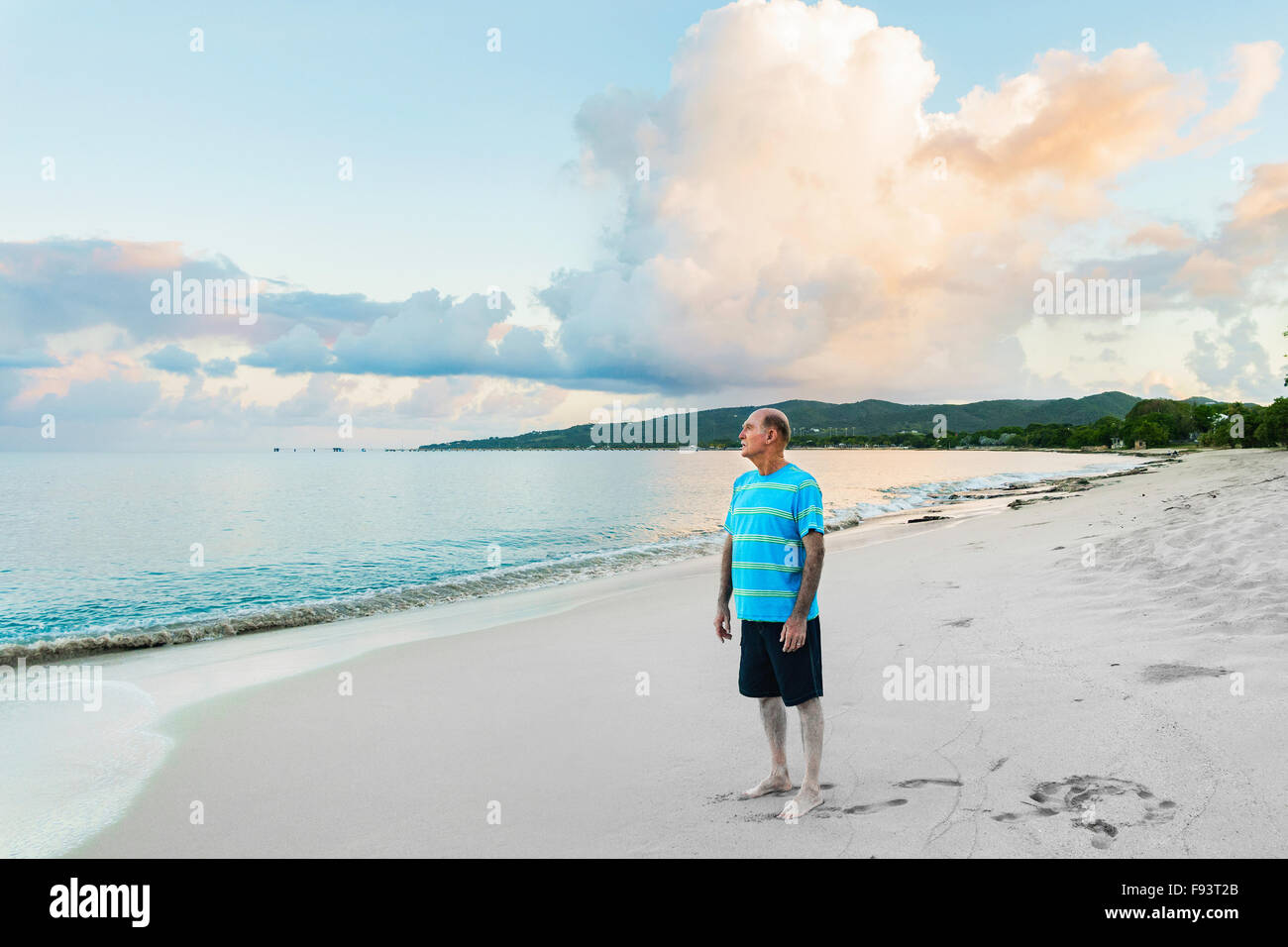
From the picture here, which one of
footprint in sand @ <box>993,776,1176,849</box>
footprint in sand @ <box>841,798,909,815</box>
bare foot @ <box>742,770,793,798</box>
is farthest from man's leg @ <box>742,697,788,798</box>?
footprint in sand @ <box>993,776,1176,849</box>

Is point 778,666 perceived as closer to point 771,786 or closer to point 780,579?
point 780,579

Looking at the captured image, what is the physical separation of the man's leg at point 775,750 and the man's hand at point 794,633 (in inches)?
24.6

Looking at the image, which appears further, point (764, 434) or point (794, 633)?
point (764, 434)

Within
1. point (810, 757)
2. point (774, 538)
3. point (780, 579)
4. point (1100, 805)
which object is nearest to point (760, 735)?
point (810, 757)

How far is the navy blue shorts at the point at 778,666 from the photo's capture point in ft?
15.3

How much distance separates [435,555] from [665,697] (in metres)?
20.1

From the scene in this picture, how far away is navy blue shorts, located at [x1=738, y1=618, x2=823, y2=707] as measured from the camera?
15.3ft

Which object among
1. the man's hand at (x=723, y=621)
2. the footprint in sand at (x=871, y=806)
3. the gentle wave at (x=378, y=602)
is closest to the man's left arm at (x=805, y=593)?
the man's hand at (x=723, y=621)

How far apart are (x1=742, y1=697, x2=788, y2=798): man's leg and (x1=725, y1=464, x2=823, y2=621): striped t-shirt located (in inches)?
31.1

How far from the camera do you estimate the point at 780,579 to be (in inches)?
182

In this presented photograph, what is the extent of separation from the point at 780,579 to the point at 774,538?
0.30m

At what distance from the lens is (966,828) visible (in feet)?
13.5

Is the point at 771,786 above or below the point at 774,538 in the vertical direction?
below

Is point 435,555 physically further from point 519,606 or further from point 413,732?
point 413,732
